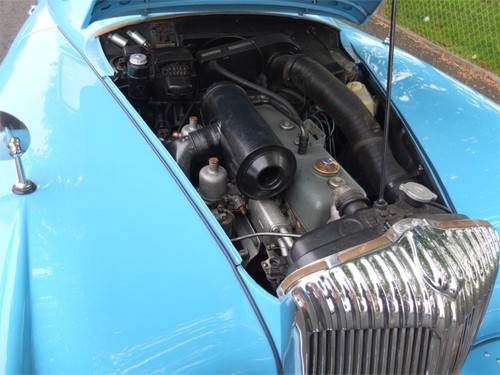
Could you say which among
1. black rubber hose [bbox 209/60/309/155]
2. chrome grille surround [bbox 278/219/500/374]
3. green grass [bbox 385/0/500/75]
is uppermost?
green grass [bbox 385/0/500/75]

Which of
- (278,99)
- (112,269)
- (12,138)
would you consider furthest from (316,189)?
(12,138)

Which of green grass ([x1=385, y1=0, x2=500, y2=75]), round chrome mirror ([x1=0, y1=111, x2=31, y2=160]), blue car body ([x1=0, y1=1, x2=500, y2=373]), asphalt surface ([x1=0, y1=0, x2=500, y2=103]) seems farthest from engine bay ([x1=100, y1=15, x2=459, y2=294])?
green grass ([x1=385, y1=0, x2=500, y2=75])

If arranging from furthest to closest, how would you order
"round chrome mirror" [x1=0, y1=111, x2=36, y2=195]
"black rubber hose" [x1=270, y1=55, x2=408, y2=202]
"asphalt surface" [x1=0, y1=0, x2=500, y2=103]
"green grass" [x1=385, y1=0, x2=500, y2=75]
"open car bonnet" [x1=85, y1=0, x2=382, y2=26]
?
"green grass" [x1=385, y1=0, x2=500, y2=75] → "asphalt surface" [x1=0, y1=0, x2=500, y2=103] → "open car bonnet" [x1=85, y1=0, x2=382, y2=26] → "black rubber hose" [x1=270, y1=55, x2=408, y2=202] → "round chrome mirror" [x1=0, y1=111, x2=36, y2=195]

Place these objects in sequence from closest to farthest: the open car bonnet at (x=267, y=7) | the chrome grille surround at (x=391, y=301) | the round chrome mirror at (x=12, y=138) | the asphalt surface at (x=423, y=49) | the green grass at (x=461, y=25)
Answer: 1. the chrome grille surround at (x=391, y=301)
2. the round chrome mirror at (x=12, y=138)
3. the open car bonnet at (x=267, y=7)
4. the asphalt surface at (x=423, y=49)
5. the green grass at (x=461, y=25)

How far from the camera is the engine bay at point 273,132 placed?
4.97 feet

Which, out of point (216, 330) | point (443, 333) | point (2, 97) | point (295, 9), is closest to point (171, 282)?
point (216, 330)

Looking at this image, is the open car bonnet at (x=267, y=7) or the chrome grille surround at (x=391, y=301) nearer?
the chrome grille surround at (x=391, y=301)

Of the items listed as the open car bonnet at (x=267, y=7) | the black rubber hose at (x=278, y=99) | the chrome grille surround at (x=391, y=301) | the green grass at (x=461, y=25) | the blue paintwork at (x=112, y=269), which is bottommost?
the chrome grille surround at (x=391, y=301)

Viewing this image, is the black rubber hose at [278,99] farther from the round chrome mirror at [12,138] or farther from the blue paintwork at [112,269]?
the round chrome mirror at [12,138]

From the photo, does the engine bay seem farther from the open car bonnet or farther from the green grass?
the green grass

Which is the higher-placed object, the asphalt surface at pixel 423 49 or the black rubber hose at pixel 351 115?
the asphalt surface at pixel 423 49

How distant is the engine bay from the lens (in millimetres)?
1514

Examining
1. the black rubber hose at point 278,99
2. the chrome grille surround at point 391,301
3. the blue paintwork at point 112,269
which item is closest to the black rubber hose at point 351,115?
the black rubber hose at point 278,99

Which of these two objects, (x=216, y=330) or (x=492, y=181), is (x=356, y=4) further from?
(x=216, y=330)
